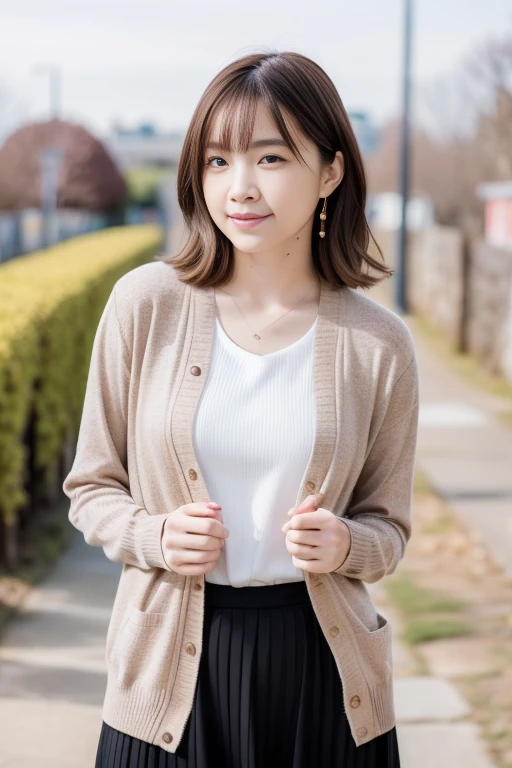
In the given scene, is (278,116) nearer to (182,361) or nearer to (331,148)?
(331,148)

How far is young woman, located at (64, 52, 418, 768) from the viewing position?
2004 millimetres

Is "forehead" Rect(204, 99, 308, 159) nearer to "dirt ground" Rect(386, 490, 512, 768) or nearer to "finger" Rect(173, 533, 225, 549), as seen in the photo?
"finger" Rect(173, 533, 225, 549)

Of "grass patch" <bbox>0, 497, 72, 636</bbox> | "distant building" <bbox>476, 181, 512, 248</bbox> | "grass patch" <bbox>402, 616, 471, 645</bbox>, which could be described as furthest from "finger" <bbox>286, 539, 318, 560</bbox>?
"distant building" <bbox>476, 181, 512, 248</bbox>

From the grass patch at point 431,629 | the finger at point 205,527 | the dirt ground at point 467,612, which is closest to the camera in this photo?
the finger at point 205,527

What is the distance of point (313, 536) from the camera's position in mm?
1952

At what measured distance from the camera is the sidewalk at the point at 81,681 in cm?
379

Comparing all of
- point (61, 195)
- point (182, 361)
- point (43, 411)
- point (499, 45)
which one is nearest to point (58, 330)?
point (43, 411)

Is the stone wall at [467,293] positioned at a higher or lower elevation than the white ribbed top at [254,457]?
lower

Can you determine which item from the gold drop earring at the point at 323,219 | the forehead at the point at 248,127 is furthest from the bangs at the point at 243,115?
the gold drop earring at the point at 323,219

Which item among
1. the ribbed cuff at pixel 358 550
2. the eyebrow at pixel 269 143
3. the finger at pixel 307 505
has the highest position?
the eyebrow at pixel 269 143

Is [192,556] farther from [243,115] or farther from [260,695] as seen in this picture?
[243,115]

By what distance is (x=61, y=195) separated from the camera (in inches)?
1906

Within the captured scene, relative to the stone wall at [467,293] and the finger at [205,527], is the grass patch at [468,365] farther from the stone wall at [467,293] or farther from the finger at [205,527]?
the finger at [205,527]

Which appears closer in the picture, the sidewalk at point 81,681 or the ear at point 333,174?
the ear at point 333,174
